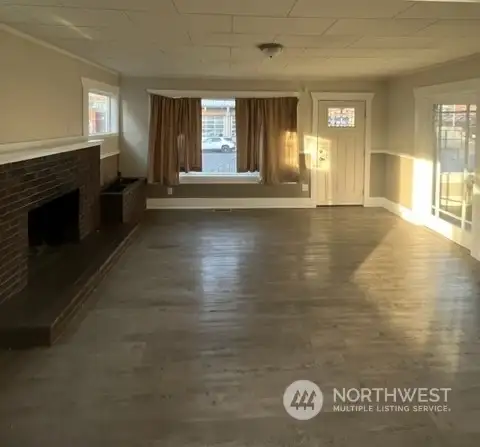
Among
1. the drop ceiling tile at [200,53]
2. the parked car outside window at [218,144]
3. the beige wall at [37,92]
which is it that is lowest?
the parked car outside window at [218,144]

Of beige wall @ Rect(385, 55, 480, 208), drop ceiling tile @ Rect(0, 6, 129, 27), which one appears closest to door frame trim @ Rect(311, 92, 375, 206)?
beige wall @ Rect(385, 55, 480, 208)

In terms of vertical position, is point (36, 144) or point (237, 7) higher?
point (237, 7)

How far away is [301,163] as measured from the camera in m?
10.2

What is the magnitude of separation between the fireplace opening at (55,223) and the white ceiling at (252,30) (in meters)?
1.63

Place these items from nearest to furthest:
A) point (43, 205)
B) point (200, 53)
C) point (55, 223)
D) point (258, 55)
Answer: point (43, 205) → point (55, 223) → point (200, 53) → point (258, 55)

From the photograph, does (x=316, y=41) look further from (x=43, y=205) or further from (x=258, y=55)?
(x=43, y=205)

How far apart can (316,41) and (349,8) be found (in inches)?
59.2

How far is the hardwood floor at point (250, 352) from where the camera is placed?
279 cm

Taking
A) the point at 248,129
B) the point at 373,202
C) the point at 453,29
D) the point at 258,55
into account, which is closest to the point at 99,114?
the point at 248,129

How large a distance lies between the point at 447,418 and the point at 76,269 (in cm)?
337

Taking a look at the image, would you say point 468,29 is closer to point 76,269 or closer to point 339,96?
point 76,269

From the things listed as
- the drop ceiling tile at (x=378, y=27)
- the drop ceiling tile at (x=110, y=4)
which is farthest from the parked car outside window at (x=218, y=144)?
the drop ceiling tile at (x=110, y=4)

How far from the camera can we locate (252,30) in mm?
4863

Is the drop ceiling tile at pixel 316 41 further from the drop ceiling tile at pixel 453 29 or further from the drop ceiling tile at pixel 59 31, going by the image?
the drop ceiling tile at pixel 59 31
